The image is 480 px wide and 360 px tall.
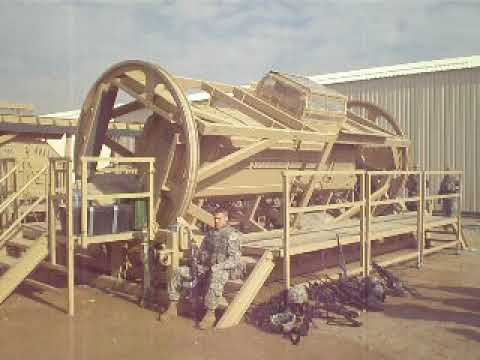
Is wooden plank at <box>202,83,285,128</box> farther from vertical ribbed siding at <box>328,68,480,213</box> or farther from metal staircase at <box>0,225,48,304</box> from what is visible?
vertical ribbed siding at <box>328,68,480,213</box>

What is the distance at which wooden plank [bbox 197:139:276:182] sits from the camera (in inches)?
312

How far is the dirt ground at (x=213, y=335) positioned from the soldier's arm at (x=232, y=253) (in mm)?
780

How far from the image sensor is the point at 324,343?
5.84 meters

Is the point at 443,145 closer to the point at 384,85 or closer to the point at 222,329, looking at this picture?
the point at 384,85

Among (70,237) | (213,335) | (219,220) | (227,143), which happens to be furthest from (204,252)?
(227,143)

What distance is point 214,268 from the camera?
6.49 m

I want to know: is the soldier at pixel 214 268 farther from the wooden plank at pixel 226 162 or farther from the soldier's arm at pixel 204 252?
the wooden plank at pixel 226 162

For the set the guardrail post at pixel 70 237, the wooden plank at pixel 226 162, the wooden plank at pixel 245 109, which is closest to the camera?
the guardrail post at pixel 70 237

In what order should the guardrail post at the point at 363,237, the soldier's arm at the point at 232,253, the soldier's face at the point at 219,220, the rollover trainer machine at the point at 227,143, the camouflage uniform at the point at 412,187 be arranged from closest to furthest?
the soldier's arm at the point at 232,253 < the soldier's face at the point at 219,220 < the rollover trainer machine at the point at 227,143 < the guardrail post at the point at 363,237 < the camouflage uniform at the point at 412,187

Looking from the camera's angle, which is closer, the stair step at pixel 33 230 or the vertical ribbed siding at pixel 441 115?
the stair step at pixel 33 230

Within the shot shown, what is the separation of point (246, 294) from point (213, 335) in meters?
0.74

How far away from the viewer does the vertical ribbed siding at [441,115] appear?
59.6 feet

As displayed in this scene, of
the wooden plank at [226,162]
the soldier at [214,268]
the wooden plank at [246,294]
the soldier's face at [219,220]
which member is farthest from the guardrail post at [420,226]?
the soldier's face at [219,220]

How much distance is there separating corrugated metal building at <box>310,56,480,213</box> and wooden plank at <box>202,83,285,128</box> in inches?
426
